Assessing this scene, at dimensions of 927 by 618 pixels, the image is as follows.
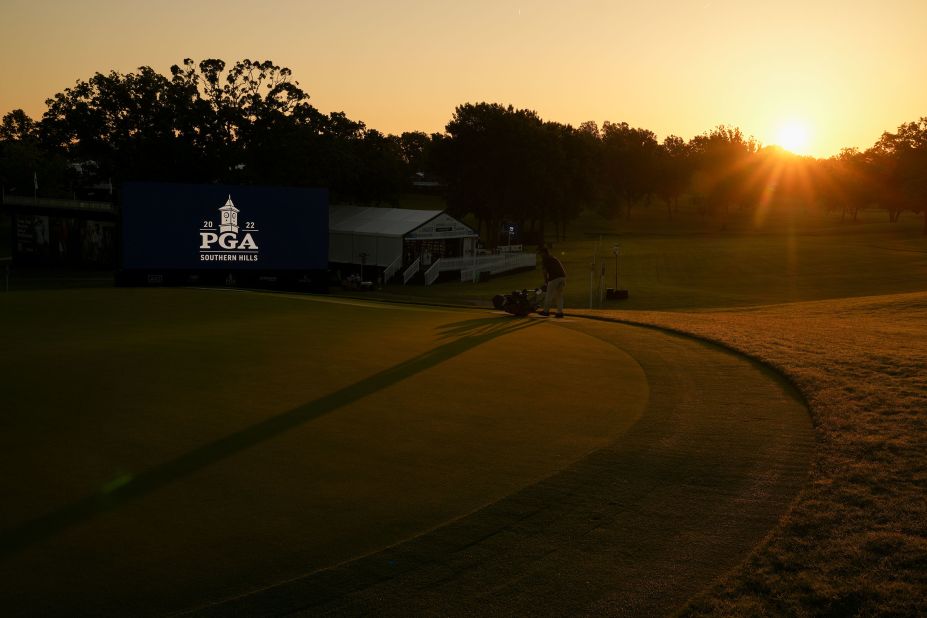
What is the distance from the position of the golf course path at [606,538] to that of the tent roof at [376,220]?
191 feet

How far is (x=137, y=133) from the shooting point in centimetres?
8081

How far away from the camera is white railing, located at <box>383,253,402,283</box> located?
65.6 m

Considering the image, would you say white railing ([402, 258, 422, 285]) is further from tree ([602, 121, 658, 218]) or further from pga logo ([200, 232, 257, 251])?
tree ([602, 121, 658, 218])

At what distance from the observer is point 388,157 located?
91.6 metres

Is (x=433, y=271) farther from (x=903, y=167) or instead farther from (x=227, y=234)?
(x=903, y=167)

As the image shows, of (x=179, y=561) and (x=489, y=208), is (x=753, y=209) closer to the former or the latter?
(x=489, y=208)

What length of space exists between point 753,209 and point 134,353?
168328 millimetres

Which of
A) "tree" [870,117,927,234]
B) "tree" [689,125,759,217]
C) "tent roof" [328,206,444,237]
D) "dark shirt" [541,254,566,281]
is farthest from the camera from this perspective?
"tree" [689,125,759,217]

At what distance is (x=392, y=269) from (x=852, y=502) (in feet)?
195

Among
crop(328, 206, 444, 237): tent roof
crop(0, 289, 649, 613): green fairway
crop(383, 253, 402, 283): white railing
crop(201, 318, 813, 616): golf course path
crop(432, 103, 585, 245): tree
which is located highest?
crop(432, 103, 585, 245): tree

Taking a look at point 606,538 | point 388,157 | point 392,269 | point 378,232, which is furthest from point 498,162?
point 606,538

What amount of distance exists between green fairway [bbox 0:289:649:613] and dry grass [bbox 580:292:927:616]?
8.84 ft

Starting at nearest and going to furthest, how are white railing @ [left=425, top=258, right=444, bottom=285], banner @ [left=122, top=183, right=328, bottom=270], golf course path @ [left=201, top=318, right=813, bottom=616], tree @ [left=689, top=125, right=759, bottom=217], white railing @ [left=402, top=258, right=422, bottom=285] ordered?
golf course path @ [left=201, top=318, right=813, bottom=616] < banner @ [left=122, top=183, right=328, bottom=270] < white railing @ [left=425, top=258, right=444, bottom=285] < white railing @ [left=402, top=258, right=422, bottom=285] < tree @ [left=689, top=125, right=759, bottom=217]

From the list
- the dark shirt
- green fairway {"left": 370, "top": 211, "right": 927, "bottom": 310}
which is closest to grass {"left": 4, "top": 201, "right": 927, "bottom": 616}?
the dark shirt
